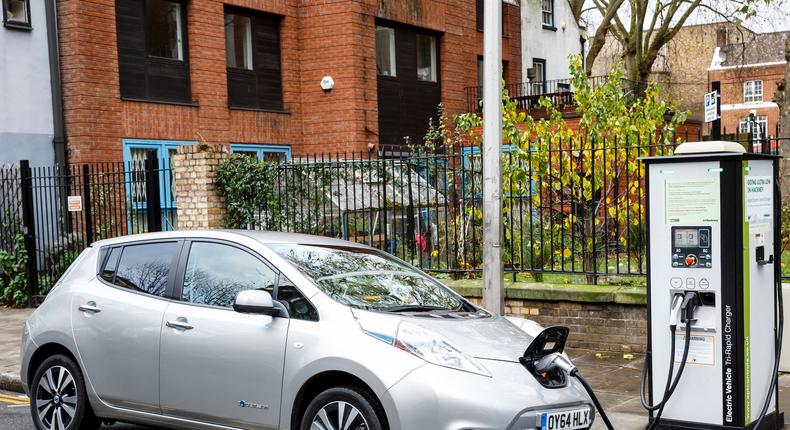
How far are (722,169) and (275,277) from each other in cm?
315

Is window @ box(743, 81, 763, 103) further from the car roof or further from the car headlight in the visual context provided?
the car headlight

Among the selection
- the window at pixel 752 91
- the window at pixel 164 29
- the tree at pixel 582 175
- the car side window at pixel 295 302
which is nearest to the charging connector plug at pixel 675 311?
the car side window at pixel 295 302

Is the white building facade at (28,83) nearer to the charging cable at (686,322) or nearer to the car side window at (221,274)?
the car side window at (221,274)

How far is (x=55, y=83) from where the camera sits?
55.6 feet

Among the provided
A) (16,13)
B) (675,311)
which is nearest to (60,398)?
(675,311)

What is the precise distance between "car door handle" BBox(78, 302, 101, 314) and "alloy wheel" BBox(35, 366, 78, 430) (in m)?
0.50

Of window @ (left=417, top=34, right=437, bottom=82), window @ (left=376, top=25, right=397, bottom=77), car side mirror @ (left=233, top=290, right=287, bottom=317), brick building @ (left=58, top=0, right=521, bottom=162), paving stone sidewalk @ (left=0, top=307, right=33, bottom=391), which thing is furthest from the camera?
window @ (left=417, top=34, right=437, bottom=82)

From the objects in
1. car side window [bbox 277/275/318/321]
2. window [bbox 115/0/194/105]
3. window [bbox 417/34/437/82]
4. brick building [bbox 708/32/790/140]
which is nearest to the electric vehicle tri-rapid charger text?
car side window [bbox 277/275/318/321]

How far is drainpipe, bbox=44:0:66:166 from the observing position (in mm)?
16875

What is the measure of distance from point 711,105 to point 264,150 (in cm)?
1468

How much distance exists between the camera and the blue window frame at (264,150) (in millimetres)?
20297

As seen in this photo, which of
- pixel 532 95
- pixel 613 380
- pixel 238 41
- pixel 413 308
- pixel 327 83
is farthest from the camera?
pixel 532 95

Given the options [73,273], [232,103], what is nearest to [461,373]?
[73,273]

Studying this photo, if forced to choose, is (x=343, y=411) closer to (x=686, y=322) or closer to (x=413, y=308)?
(x=413, y=308)
